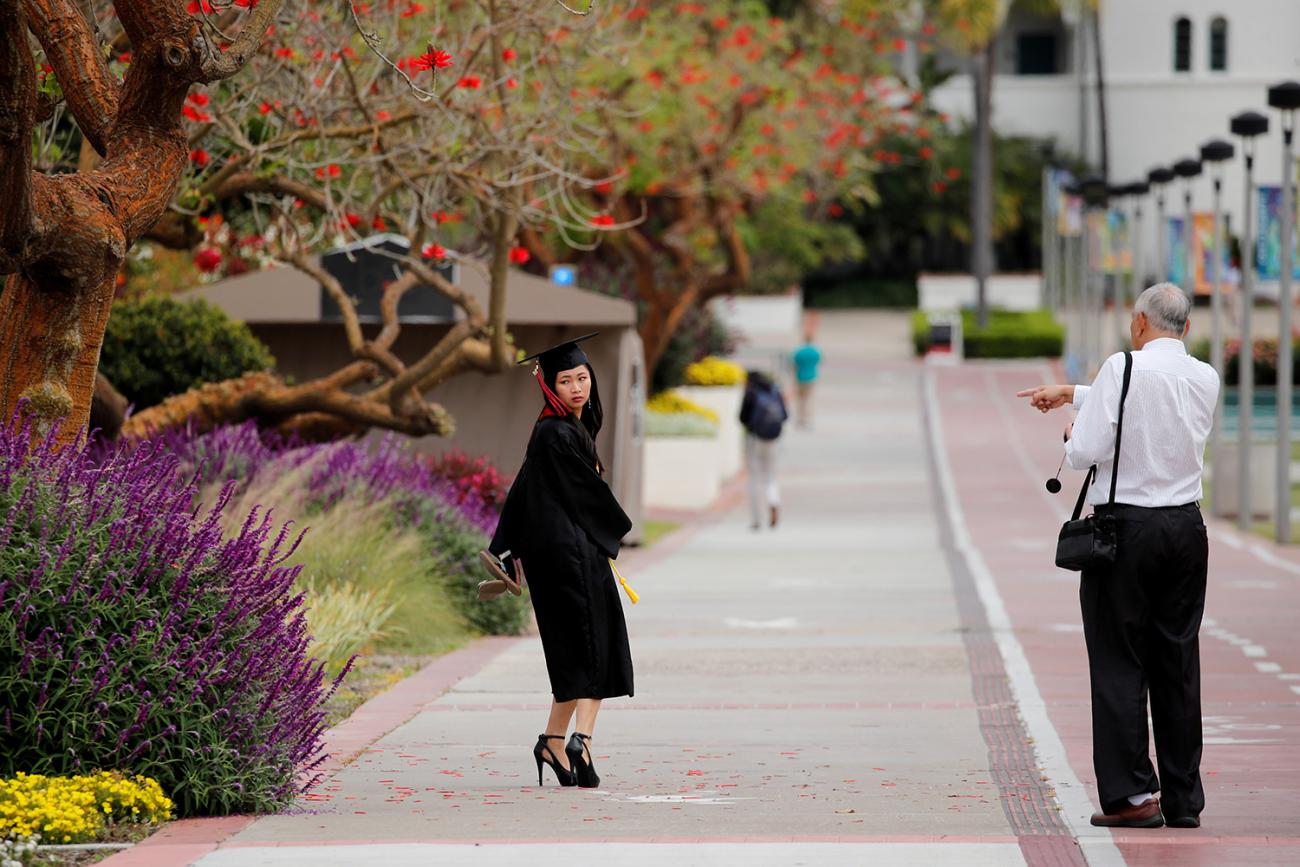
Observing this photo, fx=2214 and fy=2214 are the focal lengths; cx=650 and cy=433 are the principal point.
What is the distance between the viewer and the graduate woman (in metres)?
8.76

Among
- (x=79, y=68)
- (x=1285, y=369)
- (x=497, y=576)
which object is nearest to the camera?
(x=497, y=576)

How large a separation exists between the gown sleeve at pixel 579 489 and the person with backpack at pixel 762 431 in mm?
17329

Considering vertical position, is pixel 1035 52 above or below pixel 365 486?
above

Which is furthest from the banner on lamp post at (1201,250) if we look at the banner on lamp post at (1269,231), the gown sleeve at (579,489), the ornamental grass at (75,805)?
the ornamental grass at (75,805)

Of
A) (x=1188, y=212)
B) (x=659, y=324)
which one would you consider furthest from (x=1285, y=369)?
(x=1188, y=212)

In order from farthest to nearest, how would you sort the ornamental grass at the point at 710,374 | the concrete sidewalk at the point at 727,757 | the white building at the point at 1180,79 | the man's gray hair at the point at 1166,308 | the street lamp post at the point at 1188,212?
the white building at the point at 1180,79, the ornamental grass at the point at 710,374, the street lamp post at the point at 1188,212, the man's gray hair at the point at 1166,308, the concrete sidewalk at the point at 727,757

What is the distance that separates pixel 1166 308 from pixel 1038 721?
3.36 m

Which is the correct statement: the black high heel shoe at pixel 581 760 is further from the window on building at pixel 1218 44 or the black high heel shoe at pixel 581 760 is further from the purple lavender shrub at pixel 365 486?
the window on building at pixel 1218 44

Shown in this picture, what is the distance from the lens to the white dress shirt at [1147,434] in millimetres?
7863

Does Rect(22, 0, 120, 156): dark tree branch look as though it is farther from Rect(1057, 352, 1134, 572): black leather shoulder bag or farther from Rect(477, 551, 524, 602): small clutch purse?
Rect(1057, 352, 1134, 572): black leather shoulder bag

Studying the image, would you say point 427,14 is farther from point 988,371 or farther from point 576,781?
point 988,371

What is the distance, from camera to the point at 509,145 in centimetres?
1467

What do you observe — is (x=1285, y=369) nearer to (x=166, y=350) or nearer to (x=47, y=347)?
(x=166, y=350)

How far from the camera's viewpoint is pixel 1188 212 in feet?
110
